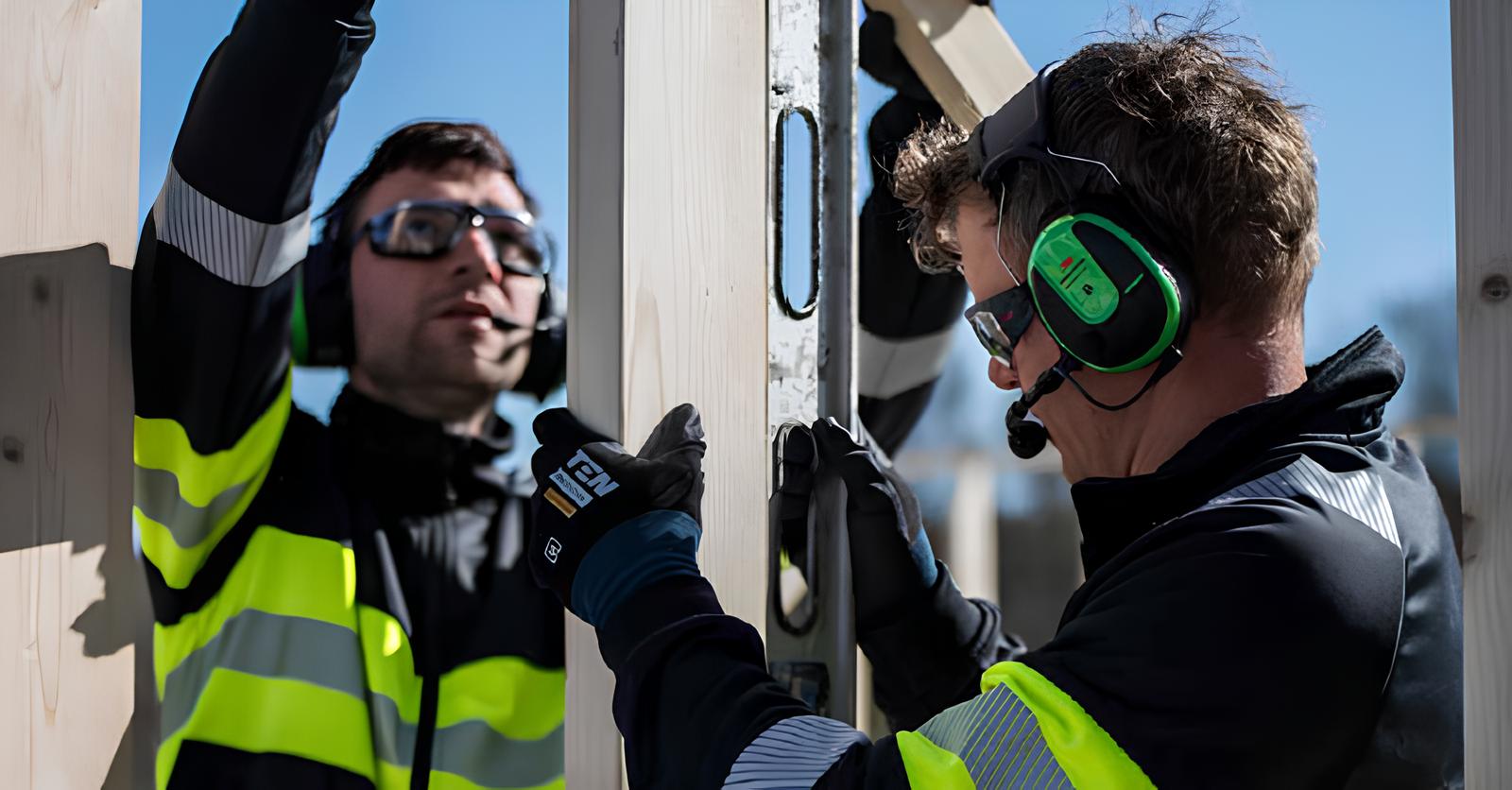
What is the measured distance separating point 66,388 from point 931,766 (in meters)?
1.14

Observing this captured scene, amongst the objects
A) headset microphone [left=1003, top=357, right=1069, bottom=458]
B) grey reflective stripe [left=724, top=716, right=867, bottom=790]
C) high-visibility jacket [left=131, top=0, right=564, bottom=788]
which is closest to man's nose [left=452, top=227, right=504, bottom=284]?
high-visibility jacket [left=131, top=0, right=564, bottom=788]

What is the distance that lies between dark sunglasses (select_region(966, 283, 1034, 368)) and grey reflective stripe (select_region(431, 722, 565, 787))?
1.08 metres

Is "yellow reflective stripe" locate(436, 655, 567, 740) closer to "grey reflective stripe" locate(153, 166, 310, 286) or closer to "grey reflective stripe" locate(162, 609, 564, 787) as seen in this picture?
"grey reflective stripe" locate(162, 609, 564, 787)

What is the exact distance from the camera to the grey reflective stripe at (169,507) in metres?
1.79

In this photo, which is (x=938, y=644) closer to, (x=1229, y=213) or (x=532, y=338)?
(x=1229, y=213)

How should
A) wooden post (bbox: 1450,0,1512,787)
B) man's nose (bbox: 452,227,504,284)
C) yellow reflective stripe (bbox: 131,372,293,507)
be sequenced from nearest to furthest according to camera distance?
wooden post (bbox: 1450,0,1512,787) → yellow reflective stripe (bbox: 131,372,293,507) → man's nose (bbox: 452,227,504,284)

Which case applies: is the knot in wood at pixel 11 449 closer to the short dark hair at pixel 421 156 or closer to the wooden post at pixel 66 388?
the wooden post at pixel 66 388

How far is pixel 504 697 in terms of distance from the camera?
1.91 metres

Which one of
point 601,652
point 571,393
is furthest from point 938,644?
point 571,393

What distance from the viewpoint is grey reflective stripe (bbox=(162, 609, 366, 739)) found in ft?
5.93

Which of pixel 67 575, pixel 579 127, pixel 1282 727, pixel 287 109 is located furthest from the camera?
pixel 287 109

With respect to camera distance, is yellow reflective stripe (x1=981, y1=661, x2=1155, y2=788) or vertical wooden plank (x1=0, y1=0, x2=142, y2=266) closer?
yellow reflective stripe (x1=981, y1=661, x2=1155, y2=788)

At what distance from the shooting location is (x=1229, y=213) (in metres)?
1.26

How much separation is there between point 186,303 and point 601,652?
92 centimetres
